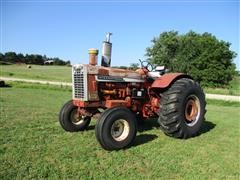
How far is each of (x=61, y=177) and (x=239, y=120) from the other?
726 centimetres

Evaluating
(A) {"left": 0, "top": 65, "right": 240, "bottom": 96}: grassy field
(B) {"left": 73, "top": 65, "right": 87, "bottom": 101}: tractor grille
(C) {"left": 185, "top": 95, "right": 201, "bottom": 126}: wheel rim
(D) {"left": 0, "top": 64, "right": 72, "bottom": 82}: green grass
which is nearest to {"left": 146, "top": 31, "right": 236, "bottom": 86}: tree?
(A) {"left": 0, "top": 65, "right": 240, "bottom": 96}: grassy field

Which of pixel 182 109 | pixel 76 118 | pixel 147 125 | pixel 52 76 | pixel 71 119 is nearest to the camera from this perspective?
pixel 182 109

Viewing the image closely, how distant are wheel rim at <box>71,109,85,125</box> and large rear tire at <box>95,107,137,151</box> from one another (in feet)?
5.39

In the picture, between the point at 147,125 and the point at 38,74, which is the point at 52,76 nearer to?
the point at 38,74

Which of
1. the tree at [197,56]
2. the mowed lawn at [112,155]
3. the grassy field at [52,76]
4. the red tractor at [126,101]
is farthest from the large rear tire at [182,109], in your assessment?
the tree at [197,56]

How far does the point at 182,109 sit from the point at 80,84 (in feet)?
7.29

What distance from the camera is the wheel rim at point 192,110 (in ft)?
26.1

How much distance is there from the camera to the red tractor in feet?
21.9

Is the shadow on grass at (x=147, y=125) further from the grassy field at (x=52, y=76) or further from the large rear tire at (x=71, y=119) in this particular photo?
the grassy field at (x=52, y=76)

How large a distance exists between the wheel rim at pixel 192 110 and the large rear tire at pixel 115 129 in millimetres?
1706

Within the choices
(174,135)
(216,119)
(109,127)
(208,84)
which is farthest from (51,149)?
(208,84)

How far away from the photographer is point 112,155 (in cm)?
613

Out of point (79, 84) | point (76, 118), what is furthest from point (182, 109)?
point (76, 118)

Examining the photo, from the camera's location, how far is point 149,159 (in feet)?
19.4
